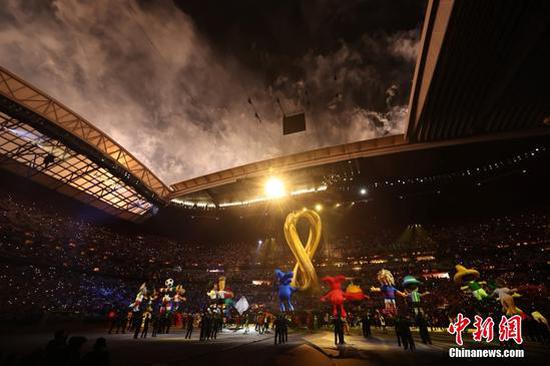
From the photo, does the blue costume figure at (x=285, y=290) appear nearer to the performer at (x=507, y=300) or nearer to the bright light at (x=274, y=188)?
the performer at (x=507, y=300)

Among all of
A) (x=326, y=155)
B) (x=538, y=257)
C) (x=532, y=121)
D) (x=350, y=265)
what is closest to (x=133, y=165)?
(x=326, y=155)

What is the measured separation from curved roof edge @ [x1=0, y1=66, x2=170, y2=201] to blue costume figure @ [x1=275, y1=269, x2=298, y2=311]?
1553cm

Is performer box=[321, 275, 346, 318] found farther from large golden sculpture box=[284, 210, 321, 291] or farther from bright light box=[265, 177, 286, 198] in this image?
bright light box=[265, 177, 286, 198]

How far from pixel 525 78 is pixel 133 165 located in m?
26.9

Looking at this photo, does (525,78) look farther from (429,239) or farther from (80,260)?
(80,260)

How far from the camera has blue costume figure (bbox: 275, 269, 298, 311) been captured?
39.5 ft

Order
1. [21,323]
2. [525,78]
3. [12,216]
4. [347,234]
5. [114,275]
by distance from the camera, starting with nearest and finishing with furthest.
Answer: [525,78] < [21,323] < [12,216] < [114,275] < [347,234]

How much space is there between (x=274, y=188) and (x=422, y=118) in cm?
1569

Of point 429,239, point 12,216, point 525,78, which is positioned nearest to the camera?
point 525,78

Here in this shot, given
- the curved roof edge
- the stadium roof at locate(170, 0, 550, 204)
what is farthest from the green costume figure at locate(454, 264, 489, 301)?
the curved roof edge

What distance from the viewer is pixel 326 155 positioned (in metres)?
21.4

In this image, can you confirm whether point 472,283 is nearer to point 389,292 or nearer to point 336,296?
point 389,292

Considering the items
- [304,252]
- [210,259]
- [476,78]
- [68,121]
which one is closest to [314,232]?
[304,252]

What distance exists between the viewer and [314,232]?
13.1 m
